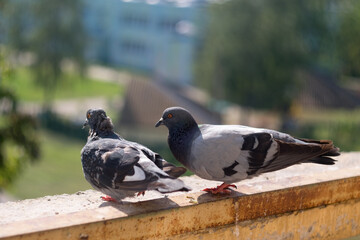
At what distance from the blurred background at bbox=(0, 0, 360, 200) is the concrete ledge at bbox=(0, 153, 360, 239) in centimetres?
2420

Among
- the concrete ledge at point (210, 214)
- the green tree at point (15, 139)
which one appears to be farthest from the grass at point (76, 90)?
the concrete ledge at point (210, 214)

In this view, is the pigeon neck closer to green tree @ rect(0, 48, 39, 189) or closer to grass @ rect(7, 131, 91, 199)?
green tree @ rect(0, 48, 39, 189)

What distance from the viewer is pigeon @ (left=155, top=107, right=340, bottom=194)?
4.20 meters

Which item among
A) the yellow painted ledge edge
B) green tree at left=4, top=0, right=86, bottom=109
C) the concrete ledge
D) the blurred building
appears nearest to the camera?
the yellow painted ledge edge

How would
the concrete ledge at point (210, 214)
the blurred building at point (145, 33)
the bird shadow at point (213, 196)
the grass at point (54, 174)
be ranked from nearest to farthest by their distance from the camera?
the concrete ledge at point (210, 214)
the bird shadow at point (213, 196)
the grass at point (54, 174)
the blurred building at point (145, 33)

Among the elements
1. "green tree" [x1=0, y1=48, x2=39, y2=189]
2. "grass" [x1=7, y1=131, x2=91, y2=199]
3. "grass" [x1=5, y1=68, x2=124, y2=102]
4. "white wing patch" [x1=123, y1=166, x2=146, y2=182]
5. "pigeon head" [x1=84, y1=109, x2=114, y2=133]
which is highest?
"pigeon head" [x1=84, y1=109, x2=114, y2=133]

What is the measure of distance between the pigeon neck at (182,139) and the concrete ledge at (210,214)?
286 millimetres

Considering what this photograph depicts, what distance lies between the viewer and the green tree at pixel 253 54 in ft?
118

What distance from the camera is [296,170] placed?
235 inches

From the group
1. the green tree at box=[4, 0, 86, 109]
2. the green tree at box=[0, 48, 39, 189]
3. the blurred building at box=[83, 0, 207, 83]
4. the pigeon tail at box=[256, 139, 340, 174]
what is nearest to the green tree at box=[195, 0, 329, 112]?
the green tree at box=[4, 0, 86, 109]

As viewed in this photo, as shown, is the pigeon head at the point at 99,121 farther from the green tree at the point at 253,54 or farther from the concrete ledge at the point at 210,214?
the green tree at the point at 253,54

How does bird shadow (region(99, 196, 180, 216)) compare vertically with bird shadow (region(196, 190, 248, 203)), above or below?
above

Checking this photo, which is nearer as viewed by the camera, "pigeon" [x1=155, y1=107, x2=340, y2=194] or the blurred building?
"pigeon" [x1=155, y1=107, x2=340, y2=194]

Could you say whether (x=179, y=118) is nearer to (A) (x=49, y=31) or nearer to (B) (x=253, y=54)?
(B) (x=253, y=54)
